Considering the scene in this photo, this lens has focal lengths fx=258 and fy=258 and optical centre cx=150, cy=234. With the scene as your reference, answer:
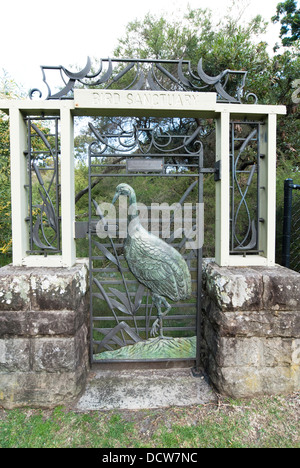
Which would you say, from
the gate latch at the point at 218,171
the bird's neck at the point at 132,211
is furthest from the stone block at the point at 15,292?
the gate latch at the point at 218,171

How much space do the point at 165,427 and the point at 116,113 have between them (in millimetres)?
2889

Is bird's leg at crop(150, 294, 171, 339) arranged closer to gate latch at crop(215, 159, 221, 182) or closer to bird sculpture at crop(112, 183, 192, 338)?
bird sculpture at crop(112, 183, 192, 338)

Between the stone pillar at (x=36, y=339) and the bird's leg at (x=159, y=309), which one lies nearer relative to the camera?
the stone pillar at (x=36, y=339)

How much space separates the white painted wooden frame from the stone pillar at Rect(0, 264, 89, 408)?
1.05ft

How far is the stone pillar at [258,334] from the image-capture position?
7.67 ft

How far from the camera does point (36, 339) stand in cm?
228

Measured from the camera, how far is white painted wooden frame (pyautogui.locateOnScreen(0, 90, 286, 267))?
2455mm

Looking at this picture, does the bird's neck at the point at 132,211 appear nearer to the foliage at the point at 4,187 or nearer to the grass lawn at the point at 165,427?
the grass lawn at the point at 165,427

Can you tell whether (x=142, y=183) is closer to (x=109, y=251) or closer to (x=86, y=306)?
(x=109, y=251)

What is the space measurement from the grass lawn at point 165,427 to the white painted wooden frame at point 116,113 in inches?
50.3

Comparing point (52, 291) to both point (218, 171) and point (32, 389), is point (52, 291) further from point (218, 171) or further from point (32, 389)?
point (218, 171)

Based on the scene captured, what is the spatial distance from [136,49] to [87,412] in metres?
6.74

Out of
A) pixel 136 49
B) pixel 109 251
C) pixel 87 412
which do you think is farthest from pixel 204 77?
pixel 136 49

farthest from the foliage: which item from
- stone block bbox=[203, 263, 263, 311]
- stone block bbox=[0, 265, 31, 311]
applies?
stone block bbox=[203, 263, 263, 311]
